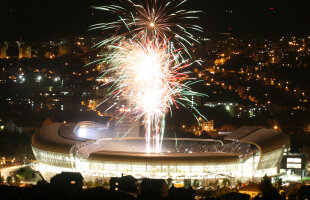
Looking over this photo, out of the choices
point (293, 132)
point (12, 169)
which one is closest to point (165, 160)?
point (12, 169)

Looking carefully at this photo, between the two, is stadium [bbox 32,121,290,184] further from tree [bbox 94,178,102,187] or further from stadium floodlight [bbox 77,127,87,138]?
stadium floodlight [bbox 77,127,87,138]

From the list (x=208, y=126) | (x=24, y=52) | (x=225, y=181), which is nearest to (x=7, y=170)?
(x=225, y=181)

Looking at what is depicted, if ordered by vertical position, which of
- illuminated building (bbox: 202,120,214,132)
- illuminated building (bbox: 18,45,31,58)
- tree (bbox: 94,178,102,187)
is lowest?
tree (bbox: 94,178,102,187)

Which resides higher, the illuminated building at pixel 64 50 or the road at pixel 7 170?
the illuminated building at pixel 64 50

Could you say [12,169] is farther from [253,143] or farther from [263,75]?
[263,75]

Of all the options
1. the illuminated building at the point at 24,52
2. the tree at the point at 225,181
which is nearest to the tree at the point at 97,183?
the tree at the point at 225,181

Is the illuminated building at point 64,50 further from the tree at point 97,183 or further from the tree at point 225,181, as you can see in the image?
the tree at point 225,181

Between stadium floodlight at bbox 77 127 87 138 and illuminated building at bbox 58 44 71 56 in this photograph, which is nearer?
Result: stadium floodlight at bbox 77 127 87 138

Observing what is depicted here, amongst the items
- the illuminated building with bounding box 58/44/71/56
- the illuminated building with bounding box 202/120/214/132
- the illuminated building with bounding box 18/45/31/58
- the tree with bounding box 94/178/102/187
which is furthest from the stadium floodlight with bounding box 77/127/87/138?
the illuminated building with bounding box 18/45/31/58

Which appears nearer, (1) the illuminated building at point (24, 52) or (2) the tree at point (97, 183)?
(2) the tree at point (97, 183)
